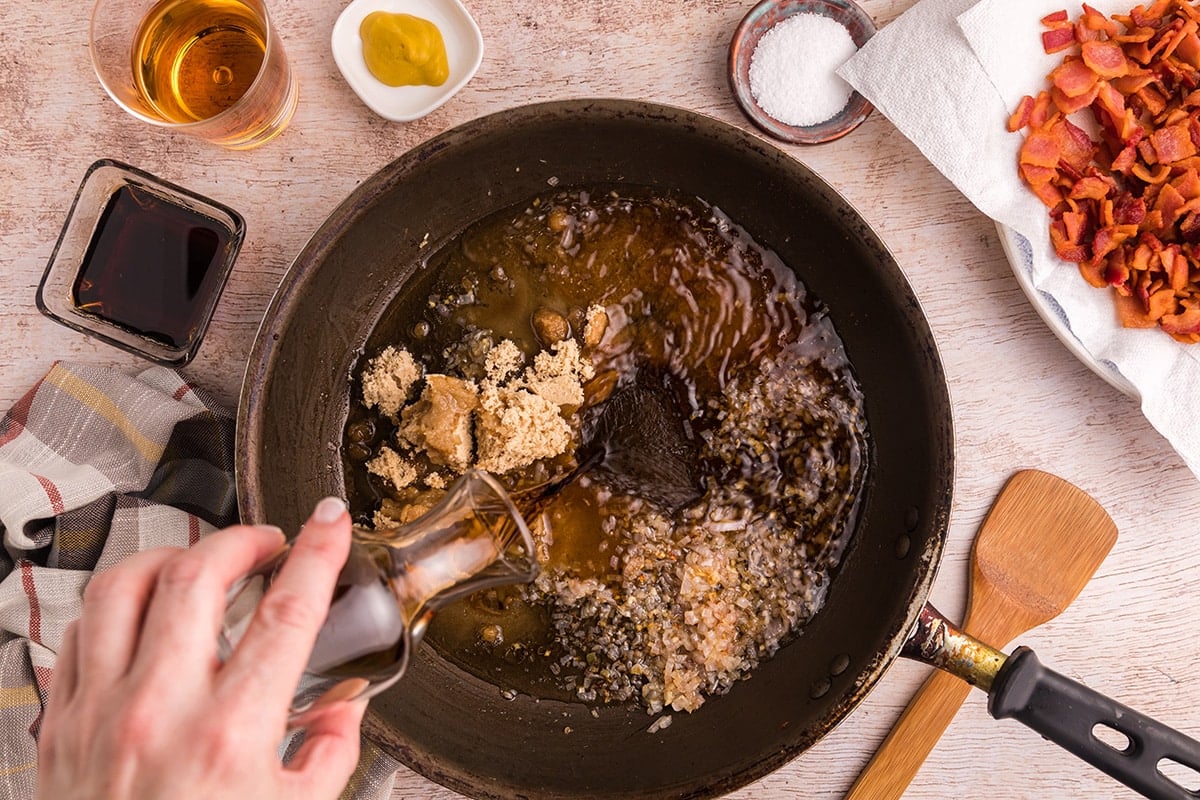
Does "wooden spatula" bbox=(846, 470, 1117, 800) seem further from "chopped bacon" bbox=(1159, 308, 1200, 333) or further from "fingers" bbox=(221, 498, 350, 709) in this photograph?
"fingers" bbox=(221, 498, 350, 709)

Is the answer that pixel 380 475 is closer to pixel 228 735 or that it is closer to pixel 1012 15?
pixel 228 735

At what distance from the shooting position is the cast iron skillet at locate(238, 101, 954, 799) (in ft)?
3.34

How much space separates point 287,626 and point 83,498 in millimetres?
625

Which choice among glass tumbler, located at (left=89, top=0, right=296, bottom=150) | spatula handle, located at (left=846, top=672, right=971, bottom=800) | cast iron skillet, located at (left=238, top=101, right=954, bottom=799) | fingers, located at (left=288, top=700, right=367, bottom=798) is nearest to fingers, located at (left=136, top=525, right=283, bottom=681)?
Answer: fingers, located at (left=288, top=700, right=367, bottom=798)

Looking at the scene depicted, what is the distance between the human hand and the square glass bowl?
1.69 ft

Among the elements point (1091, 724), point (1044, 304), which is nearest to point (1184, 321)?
point (1044, 304)

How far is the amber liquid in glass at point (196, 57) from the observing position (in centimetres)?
108

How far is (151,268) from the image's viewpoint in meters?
1.07

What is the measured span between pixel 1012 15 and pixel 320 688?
3.54 ft

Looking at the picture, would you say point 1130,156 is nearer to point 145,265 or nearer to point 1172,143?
point 1172,143

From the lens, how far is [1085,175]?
108cm

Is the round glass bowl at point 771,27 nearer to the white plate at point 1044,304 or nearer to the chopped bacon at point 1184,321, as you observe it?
the white plate at point 1044,304

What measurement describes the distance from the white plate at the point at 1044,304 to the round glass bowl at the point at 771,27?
240 millimetres

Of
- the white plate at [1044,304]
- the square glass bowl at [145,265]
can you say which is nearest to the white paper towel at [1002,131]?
the white plate at [1044,304]
